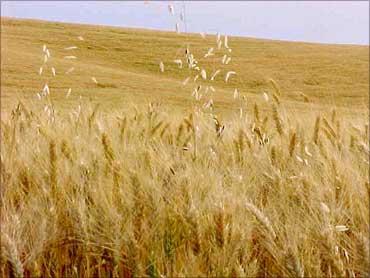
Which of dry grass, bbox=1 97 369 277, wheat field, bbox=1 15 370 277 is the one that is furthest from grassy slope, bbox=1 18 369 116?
dry grass, bbox=1 97 369 277

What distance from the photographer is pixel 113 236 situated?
1.50m

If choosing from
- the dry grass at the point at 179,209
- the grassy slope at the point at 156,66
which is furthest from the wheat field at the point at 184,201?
the grassy slope at the point at 156,66

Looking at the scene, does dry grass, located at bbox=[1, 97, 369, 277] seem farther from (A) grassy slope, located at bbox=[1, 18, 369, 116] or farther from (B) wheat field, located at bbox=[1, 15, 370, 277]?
(A) grassy slope, located at bbox=[1, 18, 369, 116]

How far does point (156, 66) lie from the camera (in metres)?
21.9

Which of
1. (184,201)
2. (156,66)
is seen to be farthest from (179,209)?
(156,66)

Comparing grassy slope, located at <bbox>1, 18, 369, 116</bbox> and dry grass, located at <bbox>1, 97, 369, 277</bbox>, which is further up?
dry grass, located at <bbox>1, 97, 369, 277</bbox>

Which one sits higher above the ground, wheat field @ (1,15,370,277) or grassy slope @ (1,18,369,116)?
wheat field @ (1,15,370,277)

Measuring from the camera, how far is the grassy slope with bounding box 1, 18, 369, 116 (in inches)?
617

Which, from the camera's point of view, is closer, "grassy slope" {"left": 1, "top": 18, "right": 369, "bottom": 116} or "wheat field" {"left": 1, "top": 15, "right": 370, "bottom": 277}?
"wheat field" {"left": 1, "top": 15, "right": 370, "bottom": 277}

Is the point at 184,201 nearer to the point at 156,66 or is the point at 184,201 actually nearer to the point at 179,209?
the point at 179,209

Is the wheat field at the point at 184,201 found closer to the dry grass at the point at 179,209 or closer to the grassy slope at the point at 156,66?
the dry grass at the point at 179,209

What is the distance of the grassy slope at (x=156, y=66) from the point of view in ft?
51.4

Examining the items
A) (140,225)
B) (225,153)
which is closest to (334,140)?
(225,153)

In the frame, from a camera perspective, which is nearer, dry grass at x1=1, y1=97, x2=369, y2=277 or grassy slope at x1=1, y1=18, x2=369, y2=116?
dry grass at x1=1, y1=97, x2=369, y2=277
